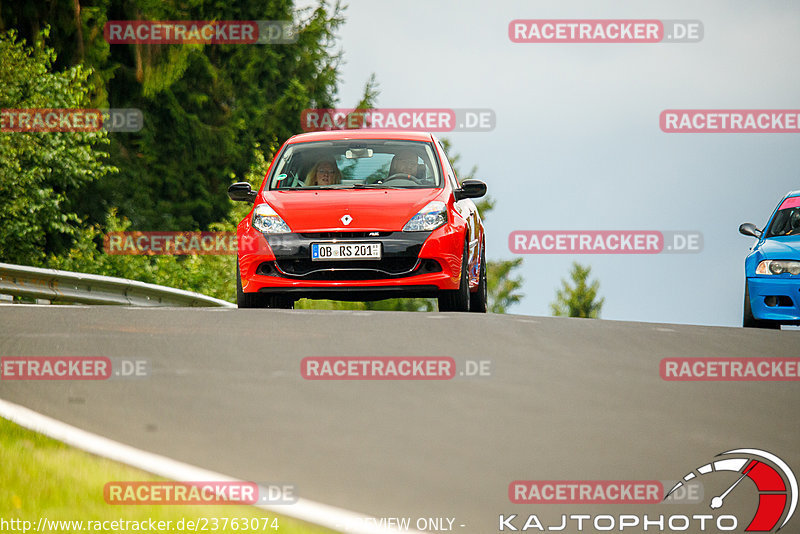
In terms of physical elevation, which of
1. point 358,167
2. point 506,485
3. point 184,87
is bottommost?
point 506,485

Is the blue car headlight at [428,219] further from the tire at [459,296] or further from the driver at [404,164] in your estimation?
the driver at [404,164]

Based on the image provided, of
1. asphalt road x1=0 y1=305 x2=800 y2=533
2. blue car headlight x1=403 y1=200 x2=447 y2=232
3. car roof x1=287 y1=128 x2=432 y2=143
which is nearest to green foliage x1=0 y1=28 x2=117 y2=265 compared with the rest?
car roof x1=287 y1=128 x2=432 y2=143

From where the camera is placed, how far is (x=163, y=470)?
5164 millimetres

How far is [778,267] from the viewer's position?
1402cm

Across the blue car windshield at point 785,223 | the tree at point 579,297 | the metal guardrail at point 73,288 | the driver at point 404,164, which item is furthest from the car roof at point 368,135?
the tree at point 579,297

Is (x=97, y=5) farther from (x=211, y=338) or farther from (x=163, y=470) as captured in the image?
(x=163, y=470)

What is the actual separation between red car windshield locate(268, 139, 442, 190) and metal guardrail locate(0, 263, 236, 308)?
3623mm

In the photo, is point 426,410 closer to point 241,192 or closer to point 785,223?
point 241,192

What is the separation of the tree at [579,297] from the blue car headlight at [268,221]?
292 feet

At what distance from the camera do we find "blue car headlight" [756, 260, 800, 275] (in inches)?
547

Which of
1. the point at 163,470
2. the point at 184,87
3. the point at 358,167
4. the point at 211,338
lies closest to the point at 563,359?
the point at 211,338

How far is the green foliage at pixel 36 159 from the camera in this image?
30.4m

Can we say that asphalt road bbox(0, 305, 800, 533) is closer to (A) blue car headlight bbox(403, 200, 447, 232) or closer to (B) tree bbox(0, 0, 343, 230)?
(A) blue car headlight bbox(403, 200, 447, 232)

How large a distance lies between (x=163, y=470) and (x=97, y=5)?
31.3 meters
